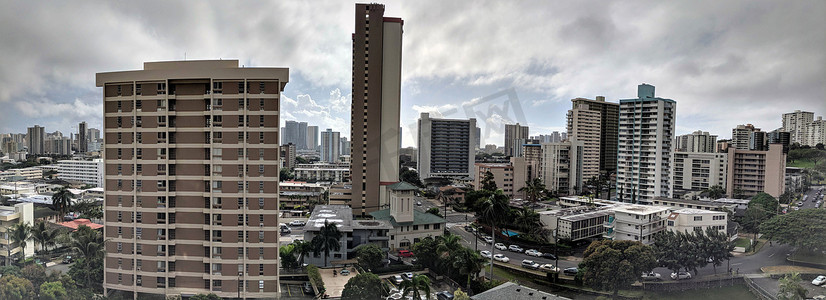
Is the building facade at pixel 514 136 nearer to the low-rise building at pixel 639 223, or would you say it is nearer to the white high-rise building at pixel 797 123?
the low-rise building at pixel 639 223

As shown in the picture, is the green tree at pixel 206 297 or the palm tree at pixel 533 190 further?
the palm tree at pixel 533 190

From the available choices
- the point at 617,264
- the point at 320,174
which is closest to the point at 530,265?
the point at 617,264

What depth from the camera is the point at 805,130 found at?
4.68 metres

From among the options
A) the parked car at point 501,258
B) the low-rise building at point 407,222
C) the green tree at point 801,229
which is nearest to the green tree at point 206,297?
the low-rise building at point 407,222

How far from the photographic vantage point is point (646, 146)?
25.7 ft

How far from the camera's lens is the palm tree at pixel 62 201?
257 inches

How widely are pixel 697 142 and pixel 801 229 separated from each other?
4.08 meters

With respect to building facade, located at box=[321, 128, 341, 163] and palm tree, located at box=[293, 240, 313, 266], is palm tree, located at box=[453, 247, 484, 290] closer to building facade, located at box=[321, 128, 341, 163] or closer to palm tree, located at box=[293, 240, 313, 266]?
palm tree, located at box=[293, 240, 313, 266]

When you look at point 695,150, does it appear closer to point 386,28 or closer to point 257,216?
point 386,28

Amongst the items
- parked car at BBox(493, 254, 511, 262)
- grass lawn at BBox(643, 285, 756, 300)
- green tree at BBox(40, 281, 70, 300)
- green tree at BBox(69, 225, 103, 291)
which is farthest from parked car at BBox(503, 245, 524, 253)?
green tree at BBox(40, 281, 70, 300)

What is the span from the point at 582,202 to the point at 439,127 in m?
7.44

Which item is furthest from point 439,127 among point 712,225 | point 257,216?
point 257,216

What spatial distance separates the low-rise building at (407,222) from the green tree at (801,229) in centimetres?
504

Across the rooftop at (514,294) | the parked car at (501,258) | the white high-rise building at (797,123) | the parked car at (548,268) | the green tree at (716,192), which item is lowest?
the parked car at (548,268)
